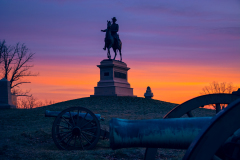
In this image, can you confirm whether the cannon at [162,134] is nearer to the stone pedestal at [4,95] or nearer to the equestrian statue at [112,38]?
the stone pedestal at [4,95]

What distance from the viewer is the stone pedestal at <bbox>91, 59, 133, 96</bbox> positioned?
Answer: 85.7 ft

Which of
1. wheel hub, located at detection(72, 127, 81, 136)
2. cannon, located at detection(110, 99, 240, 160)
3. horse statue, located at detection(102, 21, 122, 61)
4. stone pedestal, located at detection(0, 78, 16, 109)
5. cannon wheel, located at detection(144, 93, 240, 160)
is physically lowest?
wheel hub, located at detection(72, 127, 81, 136)

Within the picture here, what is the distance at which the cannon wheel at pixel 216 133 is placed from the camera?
219 cm

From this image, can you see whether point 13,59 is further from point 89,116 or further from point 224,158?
point 224,158

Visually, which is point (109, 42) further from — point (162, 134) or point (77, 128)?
point (162, 134)

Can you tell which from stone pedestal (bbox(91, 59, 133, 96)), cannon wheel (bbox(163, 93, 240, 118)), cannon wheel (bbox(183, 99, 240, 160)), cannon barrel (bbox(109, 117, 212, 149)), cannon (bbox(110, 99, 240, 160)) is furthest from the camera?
stone pedestal (bbox(91, 59, 133, 96))

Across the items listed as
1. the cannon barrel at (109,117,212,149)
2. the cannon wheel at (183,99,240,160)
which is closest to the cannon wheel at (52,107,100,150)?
the cannon barrel at (109,117,212,149)

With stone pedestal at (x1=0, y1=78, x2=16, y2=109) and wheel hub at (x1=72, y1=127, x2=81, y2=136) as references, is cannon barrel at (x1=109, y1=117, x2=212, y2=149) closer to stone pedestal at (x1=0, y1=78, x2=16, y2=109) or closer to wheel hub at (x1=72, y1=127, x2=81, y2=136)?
wheel hub at (x1=72, y1=127, x2=81, y2=136)

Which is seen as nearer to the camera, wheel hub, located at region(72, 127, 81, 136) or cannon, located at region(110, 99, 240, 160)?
cannon, located at region(110, 99, 240, 160)

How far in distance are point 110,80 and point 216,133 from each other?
79.0 feet

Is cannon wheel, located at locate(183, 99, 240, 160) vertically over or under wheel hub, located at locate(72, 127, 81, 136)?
over

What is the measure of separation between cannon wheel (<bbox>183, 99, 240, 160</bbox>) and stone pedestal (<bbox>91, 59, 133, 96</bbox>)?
2362 centimetres

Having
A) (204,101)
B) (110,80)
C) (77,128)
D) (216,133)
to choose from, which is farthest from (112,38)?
(216,133)

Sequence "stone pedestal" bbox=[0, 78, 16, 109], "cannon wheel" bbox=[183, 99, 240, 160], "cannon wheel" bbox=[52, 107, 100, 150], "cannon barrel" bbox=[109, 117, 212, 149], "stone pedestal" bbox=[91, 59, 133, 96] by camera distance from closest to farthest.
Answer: "cannon wheel" bbox=[183, 99, 240, 160] → "cannon barrel" bbox=[109, 117, 212, 149] → "cannon wheel" bbox=[52, 107, 100, 150] → "stone pedestal" bbox=[0, 78, 16, 109] → "stone pedestal" bbox=[91, 59, 133, 96]
